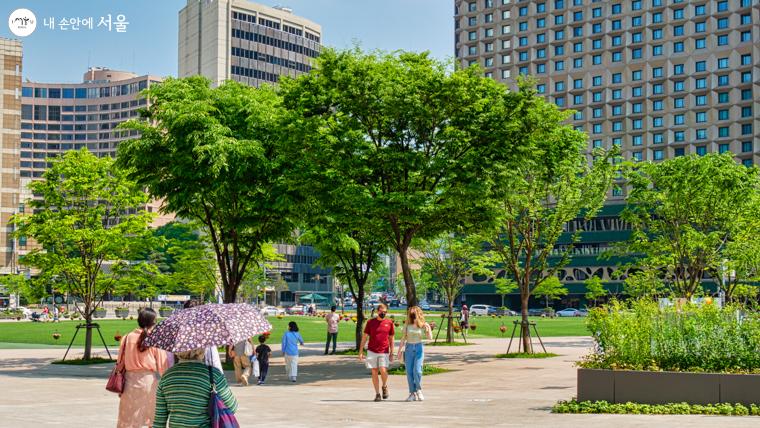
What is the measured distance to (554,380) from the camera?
23203mm

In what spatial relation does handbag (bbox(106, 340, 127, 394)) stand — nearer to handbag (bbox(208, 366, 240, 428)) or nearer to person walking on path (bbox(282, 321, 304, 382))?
handbag (bbox(208, 366, 240, 428))

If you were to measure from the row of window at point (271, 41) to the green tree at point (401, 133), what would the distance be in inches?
5108

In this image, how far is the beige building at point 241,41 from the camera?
150 m

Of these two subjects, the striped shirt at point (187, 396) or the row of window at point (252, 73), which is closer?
the striped shirt at point (187, 396)

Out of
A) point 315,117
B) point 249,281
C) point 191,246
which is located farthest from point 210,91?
point 249,281

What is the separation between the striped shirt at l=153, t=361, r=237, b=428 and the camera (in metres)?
8.07

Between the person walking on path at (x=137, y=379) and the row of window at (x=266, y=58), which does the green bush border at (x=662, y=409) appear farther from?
the row of window at (x=266, y=58)

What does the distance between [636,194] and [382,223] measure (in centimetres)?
1801

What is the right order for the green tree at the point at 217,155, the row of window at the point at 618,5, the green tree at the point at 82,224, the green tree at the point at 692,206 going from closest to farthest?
the green tree at the point at 217,155, the green tree at the point at 82,224, the green tree at the point at 692,206, the row of window at the point at 618,5

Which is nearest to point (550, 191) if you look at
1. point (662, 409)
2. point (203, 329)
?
point (662, 409)

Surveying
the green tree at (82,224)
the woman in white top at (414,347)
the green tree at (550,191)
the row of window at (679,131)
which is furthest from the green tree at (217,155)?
the row of window at (679,131)

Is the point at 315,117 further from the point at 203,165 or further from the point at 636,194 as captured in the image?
the point at 636,194

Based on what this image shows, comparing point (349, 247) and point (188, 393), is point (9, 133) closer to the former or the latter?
point (349, 247)

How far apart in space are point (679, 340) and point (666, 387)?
1.00m
